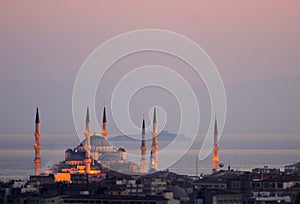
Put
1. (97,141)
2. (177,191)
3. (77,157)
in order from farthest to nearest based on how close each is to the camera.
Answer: (97,141) → (77,157) → (177,191)

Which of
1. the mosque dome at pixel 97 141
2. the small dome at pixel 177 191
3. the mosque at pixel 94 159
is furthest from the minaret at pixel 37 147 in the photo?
the small dome at pixel 177 191

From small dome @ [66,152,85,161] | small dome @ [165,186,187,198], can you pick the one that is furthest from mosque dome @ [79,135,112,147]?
small dome @ [165,186,187,198]

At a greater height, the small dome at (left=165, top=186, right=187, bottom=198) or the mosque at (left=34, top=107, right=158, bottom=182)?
the mosque at (left=34, top=107, right=158, bottom=182)

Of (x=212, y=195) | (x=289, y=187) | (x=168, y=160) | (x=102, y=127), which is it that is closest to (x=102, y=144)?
(x=102, y=127)

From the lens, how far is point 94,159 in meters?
98.0

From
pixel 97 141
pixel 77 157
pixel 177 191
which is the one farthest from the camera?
pixel 97 141

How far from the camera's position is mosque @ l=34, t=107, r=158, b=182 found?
9244 cm

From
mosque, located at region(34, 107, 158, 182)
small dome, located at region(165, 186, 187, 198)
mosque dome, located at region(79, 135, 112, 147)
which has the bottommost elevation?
small dome, located at region(165, 186, 187, 198)

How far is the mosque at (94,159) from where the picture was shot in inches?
3639

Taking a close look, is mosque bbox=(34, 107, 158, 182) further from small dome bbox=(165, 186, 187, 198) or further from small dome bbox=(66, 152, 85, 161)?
small dome bbox=(165, 186, 187, 198)

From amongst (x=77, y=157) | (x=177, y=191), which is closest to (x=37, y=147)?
(x=77, y=157)

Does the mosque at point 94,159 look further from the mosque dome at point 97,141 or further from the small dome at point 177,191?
the small dome at point 177,191

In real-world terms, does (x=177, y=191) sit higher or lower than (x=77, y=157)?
lower

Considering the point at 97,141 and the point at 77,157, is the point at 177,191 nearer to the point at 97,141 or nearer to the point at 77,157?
the point at 77,157
